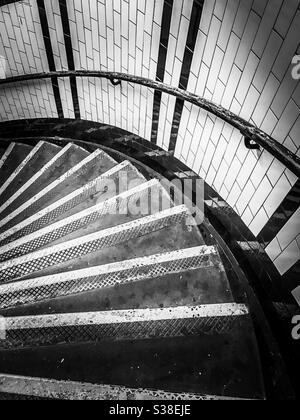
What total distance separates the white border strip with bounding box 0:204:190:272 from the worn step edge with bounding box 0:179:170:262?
23cm

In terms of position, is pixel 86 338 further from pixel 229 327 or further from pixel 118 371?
pixel 229 327

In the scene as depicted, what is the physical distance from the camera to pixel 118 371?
1889 mm

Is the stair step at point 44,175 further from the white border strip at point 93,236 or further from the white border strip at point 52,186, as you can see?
the white border strip at point 93,236

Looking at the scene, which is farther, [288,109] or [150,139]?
[150,139]

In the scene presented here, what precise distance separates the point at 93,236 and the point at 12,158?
10.2ft

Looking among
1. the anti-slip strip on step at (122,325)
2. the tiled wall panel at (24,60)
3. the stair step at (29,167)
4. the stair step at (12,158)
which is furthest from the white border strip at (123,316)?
the tiled wall panel at (24,60)

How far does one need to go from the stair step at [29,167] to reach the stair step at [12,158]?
0.87ft

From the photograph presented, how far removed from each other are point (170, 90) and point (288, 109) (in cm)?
115

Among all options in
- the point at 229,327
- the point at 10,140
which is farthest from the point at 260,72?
the point at 10,140

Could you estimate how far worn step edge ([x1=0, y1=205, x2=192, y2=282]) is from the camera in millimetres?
2686

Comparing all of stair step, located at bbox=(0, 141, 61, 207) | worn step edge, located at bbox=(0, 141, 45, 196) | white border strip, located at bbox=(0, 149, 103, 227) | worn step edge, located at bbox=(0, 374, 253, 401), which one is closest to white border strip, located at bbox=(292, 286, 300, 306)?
worn step edge, located at bbox=(0, 374, 253, 401)

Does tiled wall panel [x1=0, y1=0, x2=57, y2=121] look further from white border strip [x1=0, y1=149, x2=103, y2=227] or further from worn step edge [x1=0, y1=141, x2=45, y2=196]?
white border strip [x1=0, y1=149, x2=103, y2=227]

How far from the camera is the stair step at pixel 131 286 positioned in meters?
2.28

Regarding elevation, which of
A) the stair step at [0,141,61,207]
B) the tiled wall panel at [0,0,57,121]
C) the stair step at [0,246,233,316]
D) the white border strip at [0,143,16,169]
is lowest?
the stair step at [0,246,233,316]
